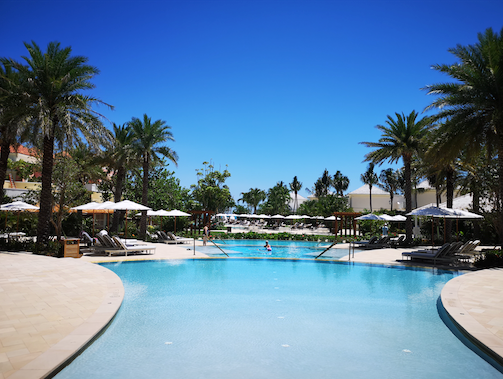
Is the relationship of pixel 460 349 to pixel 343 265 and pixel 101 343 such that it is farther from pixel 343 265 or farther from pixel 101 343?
pixel 343 265

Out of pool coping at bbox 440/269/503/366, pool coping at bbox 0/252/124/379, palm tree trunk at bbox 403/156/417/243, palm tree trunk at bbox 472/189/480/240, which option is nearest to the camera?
pool coping at bbox 0/252/124/379

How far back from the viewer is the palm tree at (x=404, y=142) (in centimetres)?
2405

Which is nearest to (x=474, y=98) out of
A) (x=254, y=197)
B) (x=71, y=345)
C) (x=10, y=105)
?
(x=71, y=345)

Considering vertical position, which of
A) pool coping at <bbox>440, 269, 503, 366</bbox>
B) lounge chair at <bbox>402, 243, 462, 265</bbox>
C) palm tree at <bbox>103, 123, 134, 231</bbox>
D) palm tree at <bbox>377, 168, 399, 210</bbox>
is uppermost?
palm tree at <bbox>377, 168, 399, 210</bbox>

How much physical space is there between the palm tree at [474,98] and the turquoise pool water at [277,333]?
7.05 metres

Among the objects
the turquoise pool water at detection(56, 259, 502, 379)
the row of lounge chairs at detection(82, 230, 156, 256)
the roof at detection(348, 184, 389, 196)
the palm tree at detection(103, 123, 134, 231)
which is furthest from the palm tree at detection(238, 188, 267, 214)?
the turquoise pool water at detection(56, 259, 502, 379)

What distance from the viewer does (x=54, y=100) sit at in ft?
52.4

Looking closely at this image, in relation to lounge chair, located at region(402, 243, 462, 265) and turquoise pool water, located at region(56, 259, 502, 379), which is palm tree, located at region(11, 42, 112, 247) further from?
lounge chair, located at region(402, 243, 462, 265)

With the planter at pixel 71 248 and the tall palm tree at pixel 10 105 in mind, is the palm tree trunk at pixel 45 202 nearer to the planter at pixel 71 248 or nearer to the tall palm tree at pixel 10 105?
the tall palm tree at pixel 10 105

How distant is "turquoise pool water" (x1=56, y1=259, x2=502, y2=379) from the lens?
498 centimetres

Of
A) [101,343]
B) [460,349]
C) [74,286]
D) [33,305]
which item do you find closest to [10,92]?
[74,286]

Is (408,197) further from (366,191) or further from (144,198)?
(366,191)

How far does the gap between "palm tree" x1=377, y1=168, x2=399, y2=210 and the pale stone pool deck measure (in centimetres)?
5664

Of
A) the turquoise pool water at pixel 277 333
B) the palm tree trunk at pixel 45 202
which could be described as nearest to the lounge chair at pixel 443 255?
the turquoise pool water at pixel 277 333
